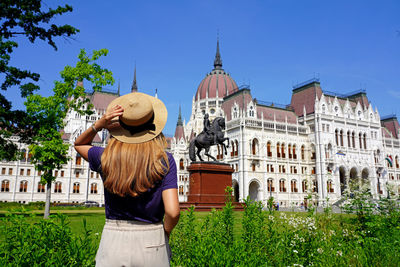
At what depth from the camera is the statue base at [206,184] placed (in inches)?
842

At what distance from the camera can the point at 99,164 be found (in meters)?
3.20

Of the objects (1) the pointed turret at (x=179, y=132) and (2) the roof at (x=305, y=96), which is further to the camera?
(1) the pointed turret at (x=179, y=132)

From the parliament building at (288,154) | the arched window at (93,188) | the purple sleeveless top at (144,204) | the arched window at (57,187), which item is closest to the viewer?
the purple sleeveless top at (144,204)

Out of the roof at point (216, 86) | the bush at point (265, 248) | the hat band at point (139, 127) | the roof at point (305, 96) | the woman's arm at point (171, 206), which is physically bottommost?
the bush at point (265, 248)

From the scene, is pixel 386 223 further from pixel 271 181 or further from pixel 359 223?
pixel 271 181

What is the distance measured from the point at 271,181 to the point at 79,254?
177 feet

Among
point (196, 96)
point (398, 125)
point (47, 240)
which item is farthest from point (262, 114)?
point (47, 240)

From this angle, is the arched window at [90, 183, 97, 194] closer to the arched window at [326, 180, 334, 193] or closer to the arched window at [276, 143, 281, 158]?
the arched window at [276, 143, 281, 158]

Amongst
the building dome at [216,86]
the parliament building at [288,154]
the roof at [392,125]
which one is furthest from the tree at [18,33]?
the roof at [392,125]

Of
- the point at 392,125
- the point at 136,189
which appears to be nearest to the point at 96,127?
the point at 136,189

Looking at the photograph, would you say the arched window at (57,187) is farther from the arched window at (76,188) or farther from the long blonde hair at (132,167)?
the long blonde hair at (132,167)

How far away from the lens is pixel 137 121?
10.1ft

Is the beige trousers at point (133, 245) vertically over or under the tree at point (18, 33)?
under

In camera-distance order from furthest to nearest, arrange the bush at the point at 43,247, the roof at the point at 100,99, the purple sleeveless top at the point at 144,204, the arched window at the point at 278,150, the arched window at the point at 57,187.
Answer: the roof at the point at 100,99 → the arched window at the point at 57,187 → the arched window at the point at 278,150 → the bush at the point at 43,247 → the purple sleeveless top at the point at 144,204
